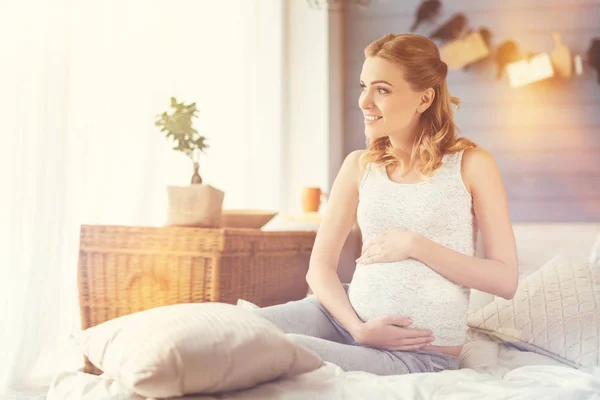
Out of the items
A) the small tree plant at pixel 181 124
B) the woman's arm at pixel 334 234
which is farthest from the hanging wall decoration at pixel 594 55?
the woman's arm at pixel 334 234

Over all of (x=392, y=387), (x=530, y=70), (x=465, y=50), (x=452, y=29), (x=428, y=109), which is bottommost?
(x=392, y=387)

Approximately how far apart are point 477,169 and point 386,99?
247mm

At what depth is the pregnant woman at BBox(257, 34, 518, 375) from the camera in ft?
5.10

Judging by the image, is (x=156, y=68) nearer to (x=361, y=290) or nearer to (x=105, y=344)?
(x=361, y=290)

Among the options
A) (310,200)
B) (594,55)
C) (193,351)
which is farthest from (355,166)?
(594,55)

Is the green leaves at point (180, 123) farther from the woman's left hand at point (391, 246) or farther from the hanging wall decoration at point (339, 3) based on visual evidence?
the hanging wall decoration at point (339, 3)

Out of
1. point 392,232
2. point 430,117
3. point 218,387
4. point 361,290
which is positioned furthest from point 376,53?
point 218,387

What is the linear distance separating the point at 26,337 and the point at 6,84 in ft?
2.36

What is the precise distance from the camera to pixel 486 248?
161cm

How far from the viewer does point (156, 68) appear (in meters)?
2.75

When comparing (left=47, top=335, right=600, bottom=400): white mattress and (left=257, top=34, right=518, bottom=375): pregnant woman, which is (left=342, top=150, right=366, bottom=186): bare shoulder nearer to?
(left=257, top=34, right=518, bottom=375): pregnant woman

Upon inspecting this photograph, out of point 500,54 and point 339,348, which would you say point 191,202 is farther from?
point 500,54

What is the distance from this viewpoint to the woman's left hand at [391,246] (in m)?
1.57

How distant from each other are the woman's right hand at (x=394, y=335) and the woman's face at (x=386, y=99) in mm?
409
